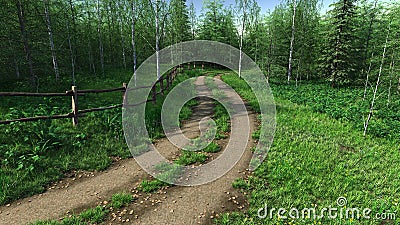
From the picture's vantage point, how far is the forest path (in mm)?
4242

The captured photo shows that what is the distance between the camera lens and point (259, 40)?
28000 millimetres

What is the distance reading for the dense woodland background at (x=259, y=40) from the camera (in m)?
16.2

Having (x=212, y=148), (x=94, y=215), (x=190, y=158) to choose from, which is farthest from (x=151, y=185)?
(x=212, y=148)

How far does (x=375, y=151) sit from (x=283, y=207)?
19.0ft

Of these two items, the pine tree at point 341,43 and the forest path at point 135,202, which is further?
the pine tree at point 341,43

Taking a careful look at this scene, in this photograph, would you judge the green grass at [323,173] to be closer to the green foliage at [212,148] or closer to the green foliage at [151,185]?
the green foliage at [212,148]

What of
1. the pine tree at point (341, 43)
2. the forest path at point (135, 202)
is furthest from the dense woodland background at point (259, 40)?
the forest path at point (135, 202)

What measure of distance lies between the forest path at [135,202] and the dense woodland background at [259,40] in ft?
40.5

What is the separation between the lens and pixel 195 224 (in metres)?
4.12

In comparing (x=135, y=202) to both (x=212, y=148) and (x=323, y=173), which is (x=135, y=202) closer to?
(x=212, y=148)

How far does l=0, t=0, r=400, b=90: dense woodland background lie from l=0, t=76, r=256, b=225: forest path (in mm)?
12359

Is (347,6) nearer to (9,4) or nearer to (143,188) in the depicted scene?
→ (143,188)

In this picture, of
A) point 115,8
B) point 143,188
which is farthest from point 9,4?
point 143,188

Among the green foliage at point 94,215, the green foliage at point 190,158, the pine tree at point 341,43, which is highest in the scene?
the pine tree at point 341,43
